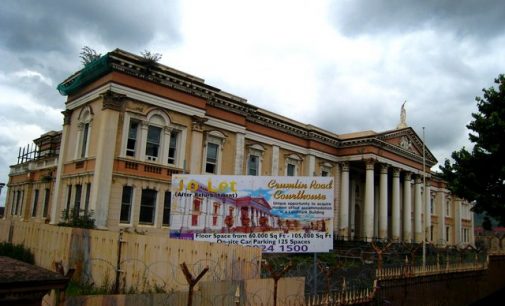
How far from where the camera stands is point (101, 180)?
69.8 feet

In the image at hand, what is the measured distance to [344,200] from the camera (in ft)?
123

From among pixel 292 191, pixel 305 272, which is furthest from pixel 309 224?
pixel 305 272

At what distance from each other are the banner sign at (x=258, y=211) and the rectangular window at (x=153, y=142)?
29.8 ft

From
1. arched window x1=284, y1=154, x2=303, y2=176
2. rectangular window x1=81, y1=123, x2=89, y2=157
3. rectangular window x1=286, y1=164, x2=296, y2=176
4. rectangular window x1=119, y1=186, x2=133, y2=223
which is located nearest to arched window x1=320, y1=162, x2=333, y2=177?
arched window x1=284, y1=154, x2=303, y2=176

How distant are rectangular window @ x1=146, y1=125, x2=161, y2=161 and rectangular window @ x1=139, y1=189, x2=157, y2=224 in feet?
6.42

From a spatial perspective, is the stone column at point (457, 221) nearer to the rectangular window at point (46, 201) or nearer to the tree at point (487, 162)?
the tree at point (487, 162)

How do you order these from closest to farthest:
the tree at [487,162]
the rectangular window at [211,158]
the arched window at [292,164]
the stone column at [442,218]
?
the tree at [487,162], the rectangular window at [211,158], the arched window at [292,164], the stone column at [442,218]

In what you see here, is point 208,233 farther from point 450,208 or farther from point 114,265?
point 450,208

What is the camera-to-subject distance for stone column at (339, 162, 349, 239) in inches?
1449

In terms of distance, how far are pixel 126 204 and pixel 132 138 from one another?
3.69m

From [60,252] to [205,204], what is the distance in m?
4.82

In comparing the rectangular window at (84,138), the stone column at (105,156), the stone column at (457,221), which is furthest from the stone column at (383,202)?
the rectangular window at (84,138)

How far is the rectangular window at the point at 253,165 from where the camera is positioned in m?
31.3

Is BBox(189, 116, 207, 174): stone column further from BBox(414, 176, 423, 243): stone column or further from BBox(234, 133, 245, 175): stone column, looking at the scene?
BBox(414, 176, 423, 243): stone column
